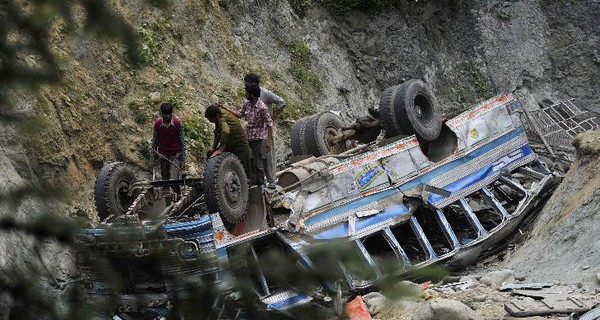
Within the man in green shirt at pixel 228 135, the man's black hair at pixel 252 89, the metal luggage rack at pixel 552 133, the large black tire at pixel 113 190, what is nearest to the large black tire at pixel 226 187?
the man in green shirt at pixel 228 135

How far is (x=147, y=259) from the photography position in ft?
7.97

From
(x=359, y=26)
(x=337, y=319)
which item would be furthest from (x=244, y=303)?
(x=359, y=26)

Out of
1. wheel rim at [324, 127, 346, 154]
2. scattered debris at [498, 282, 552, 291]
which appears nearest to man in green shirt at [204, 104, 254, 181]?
wheel rim at [324, 127, 346, 154]

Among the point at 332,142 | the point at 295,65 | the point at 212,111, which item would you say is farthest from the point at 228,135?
the point at 295,65

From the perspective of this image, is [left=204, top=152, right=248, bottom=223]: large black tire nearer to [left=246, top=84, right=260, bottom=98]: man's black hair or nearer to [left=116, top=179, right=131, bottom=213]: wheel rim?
[left=246, top=84, right=260, bottom=98]: man's black hair

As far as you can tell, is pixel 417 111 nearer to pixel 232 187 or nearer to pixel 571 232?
pixel 571 232

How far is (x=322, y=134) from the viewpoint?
1248 cm

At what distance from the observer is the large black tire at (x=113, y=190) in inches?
372

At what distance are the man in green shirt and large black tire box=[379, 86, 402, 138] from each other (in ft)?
9.47

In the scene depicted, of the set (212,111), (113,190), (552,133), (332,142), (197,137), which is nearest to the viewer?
(113,190)

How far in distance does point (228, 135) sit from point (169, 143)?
5.05ft

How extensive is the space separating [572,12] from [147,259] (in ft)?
70.2

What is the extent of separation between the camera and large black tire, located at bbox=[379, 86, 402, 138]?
12039mm

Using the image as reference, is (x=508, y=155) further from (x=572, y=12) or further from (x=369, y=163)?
(x=572, y=12)
